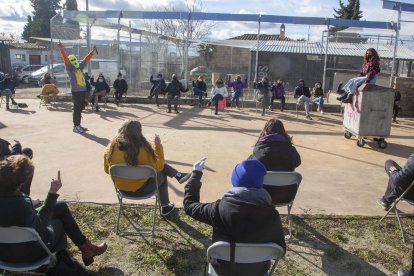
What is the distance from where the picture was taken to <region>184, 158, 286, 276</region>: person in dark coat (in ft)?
9.54

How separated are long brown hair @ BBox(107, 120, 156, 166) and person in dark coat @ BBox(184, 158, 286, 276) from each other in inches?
61.9

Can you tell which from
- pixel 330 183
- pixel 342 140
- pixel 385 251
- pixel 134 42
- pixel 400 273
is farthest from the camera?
pixel 134 42

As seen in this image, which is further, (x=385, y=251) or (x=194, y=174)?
(x=385, y=251)

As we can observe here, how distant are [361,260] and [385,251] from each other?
37cm

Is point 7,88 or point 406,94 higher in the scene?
point 406,94

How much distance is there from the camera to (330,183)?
678cm

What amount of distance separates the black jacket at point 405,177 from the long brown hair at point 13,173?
3981 millimetres

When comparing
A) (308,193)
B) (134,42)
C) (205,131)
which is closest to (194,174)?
(308,193)

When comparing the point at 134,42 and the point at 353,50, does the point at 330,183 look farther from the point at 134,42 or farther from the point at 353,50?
the point at 353,50

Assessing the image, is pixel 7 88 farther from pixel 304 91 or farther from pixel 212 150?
pixel 304 91

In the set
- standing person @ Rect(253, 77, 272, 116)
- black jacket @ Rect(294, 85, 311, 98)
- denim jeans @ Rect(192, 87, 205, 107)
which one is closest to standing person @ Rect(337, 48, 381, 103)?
standing person @ Rect(253, 77, 272, 116)

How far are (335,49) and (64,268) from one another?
2357 cm

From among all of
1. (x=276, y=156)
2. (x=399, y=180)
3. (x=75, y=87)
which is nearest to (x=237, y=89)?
(x=75, y=87)

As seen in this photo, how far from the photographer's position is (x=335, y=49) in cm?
2425
